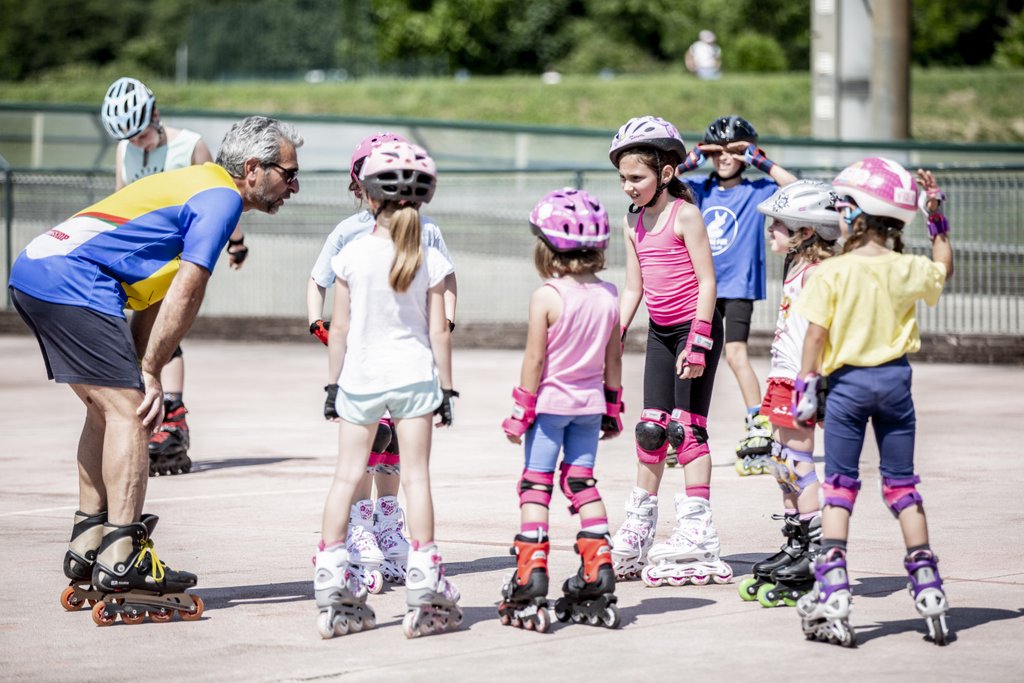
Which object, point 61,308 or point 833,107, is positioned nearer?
point 61,308

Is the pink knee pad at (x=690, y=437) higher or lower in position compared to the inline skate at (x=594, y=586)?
higher

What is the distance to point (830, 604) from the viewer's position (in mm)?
5391

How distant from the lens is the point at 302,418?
39.4 ft

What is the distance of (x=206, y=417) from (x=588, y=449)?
22.1 feet

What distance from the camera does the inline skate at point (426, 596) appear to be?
560cm

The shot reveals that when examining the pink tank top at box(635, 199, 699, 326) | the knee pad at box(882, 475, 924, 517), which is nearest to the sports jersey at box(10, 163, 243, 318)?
the pink tank top at box(635, 199, 699, 326)

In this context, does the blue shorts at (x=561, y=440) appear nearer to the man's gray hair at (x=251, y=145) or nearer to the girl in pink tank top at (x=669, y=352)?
the girl in pink tank top at (x=669, y=352)

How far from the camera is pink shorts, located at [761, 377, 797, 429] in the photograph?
20.4ft

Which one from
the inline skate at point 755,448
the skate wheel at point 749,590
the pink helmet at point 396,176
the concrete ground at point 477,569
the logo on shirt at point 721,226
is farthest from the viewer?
the logo on shirt at point 721,226

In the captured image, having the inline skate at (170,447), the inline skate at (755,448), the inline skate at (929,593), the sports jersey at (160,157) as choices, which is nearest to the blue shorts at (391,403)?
the inline skate at (929,593)

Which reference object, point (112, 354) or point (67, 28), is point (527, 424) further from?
point (67, 28)

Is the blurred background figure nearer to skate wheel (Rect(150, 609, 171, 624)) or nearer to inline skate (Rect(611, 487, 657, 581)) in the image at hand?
inline skate (Rect(611, 487, 657, 581))

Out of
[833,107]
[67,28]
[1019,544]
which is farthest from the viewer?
[67,28]

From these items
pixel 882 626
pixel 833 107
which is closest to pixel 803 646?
pixel 882 626
